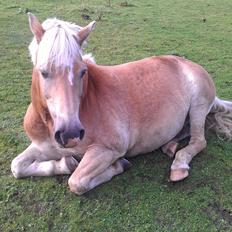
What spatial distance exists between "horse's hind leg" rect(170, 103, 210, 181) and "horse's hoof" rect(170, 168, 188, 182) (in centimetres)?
3

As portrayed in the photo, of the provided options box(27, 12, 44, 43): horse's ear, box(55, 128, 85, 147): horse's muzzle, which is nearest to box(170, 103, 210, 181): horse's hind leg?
box(55, 128, 85, 147): horse's muzzle

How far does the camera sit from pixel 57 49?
3242mm

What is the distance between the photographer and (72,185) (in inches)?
146

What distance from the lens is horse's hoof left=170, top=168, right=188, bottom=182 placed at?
4.07 m

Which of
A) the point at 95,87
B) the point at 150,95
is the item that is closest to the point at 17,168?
the point at 95,87

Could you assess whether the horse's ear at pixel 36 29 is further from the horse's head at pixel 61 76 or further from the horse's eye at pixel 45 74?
the horse's eye at pixel 45 74

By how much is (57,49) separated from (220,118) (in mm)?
2507

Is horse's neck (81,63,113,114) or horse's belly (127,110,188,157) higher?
horse's neck (81,63,113,114)

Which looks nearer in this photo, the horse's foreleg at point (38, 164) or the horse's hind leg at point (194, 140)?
the horse's foreleg at point (38, 164)

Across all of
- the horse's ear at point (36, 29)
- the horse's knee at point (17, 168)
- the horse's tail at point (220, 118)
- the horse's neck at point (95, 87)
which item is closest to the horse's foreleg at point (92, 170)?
the horse's neck at point (95, 87)

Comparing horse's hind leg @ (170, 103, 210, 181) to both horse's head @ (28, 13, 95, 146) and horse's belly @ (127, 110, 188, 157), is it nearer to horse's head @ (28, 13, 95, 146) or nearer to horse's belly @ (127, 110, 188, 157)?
horse's belly @ (127, 110, 188, 157)

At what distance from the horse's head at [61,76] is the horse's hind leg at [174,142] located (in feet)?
4.84

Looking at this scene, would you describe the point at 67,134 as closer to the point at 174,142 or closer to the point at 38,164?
the point at 38,164

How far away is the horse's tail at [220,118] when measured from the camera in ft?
16.3
